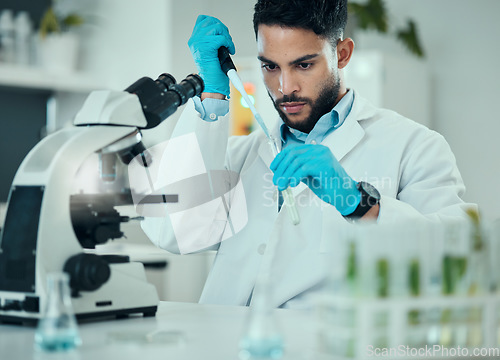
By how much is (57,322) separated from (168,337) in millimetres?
197

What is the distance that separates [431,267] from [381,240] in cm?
8

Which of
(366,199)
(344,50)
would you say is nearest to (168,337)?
(366,199)

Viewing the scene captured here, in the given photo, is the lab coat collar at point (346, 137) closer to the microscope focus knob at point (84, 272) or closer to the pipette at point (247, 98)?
the pipette at point (247, 98)

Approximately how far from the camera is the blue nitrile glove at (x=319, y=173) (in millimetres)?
1452

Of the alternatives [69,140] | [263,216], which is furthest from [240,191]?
[69,140]

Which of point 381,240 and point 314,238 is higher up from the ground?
point 381,240

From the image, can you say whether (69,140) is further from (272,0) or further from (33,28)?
(33,28)

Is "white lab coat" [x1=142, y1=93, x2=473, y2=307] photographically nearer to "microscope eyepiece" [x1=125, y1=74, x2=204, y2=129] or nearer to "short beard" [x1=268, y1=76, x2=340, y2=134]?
"short beard" [x1=268, y1=76, x2=340, y2=134]

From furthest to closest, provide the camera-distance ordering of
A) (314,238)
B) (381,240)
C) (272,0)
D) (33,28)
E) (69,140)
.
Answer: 1. (33,28)
2. (272,0)
3. (314,238)
4. (69,140)
5. (381,240)

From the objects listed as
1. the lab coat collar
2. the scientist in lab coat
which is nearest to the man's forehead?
the scientist in lab coat

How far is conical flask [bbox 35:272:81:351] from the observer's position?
2.94ft

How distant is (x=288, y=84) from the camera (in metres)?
1.79

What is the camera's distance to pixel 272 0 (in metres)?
1.85

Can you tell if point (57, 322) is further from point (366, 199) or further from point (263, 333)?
point (366, 199)
